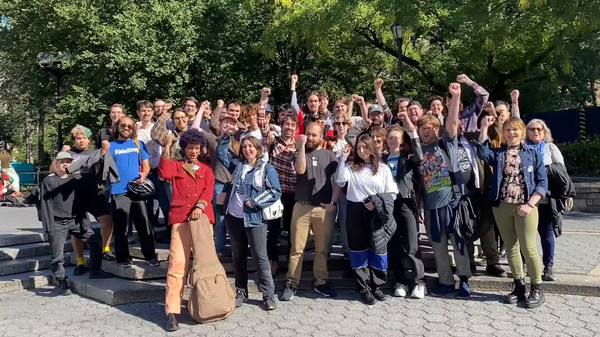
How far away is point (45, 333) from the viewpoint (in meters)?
4.93

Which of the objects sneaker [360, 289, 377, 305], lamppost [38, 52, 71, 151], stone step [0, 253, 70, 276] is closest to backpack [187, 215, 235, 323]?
sneaker [360, 289, 377, 305]

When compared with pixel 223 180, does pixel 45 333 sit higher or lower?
lower

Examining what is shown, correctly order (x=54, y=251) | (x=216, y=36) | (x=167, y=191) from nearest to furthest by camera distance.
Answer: (x=54, y=251) < (x=167, y=191) < (x=216, y=36)

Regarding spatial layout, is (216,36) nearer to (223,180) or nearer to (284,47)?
(284,47)

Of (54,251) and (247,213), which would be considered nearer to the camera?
(247,213)

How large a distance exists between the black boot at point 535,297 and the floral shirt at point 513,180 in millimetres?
922

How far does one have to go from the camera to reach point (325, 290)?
18.9 ft

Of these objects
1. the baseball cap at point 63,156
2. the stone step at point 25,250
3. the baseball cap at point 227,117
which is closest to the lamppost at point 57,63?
the stone step at point 25,250

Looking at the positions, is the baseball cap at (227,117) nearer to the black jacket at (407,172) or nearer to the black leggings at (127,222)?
the black leggings at (127,222)

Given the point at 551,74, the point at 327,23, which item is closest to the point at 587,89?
the point at 551,74

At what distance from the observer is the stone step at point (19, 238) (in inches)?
298

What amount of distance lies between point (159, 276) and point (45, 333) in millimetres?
1491

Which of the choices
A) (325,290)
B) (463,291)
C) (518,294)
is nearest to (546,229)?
(518,294)

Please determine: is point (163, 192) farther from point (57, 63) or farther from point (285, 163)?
point (57, 63)
